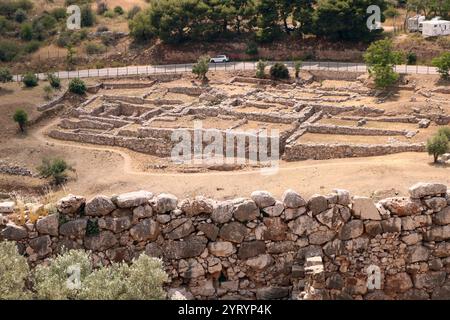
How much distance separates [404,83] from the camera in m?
50.0

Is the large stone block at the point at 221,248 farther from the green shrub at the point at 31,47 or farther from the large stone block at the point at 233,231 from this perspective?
the green shrub at the point at 31,47

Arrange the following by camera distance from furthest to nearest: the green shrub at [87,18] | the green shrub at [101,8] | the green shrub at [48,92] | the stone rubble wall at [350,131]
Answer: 1. the green shrub at [101,8]
2. the green shrub at [87,18]
3. the green shrub at [48,92]
4. the stone rubble wall at [350,131]

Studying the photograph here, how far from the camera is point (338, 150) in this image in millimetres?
39250

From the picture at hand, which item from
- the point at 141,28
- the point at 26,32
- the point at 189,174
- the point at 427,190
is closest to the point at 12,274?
the point at 427,190

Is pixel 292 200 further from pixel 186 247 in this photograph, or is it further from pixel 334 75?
pixel 334 75

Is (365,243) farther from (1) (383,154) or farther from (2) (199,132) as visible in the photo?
(2) (199,132)

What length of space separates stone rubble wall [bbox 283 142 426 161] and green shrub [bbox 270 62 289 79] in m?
14.3

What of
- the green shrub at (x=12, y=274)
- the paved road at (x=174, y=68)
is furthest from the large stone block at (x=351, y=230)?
the paved road at (x=174, y=68)

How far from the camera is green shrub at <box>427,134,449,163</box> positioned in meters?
34.7

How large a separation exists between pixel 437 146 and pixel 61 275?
2747cm

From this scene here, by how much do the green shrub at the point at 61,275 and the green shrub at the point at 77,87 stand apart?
43.9 metres

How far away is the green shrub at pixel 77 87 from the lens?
53.3 metres

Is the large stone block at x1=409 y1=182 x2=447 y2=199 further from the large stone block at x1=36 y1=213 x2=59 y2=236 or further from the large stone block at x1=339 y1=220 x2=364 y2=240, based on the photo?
the large stone block at x1=36 y1=213 x2=59 y2=236

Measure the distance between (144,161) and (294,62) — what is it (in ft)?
66.0
